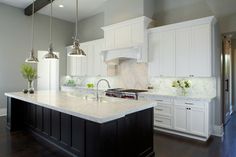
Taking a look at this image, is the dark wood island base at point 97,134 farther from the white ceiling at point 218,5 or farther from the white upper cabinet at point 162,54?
the white ceiling at point 218,5

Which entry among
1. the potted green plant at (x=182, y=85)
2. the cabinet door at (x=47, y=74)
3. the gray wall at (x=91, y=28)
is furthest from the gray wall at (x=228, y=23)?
the cabinet door at (x=47, y=74)

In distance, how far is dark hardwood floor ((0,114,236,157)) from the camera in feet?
9.91

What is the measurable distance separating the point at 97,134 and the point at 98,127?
3.9 inches

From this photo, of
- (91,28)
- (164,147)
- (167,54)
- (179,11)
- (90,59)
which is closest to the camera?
(164,147)

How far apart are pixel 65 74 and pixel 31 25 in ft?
7.47

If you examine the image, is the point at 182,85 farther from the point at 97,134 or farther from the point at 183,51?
the point at 97,134

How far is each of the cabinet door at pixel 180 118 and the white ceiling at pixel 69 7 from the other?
398 centimetres

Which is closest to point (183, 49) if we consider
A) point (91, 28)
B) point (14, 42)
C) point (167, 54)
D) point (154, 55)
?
point (167, 54)

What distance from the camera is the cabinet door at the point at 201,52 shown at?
3.79 m

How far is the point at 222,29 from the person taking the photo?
13.8 feet

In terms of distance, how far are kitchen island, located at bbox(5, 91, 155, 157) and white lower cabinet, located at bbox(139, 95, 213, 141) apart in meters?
1.27

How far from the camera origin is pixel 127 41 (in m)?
5.01

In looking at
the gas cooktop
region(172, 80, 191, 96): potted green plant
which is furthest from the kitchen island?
region(172, 80, 191, 96): potted green plant

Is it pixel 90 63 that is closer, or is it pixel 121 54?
pixel 121 54
